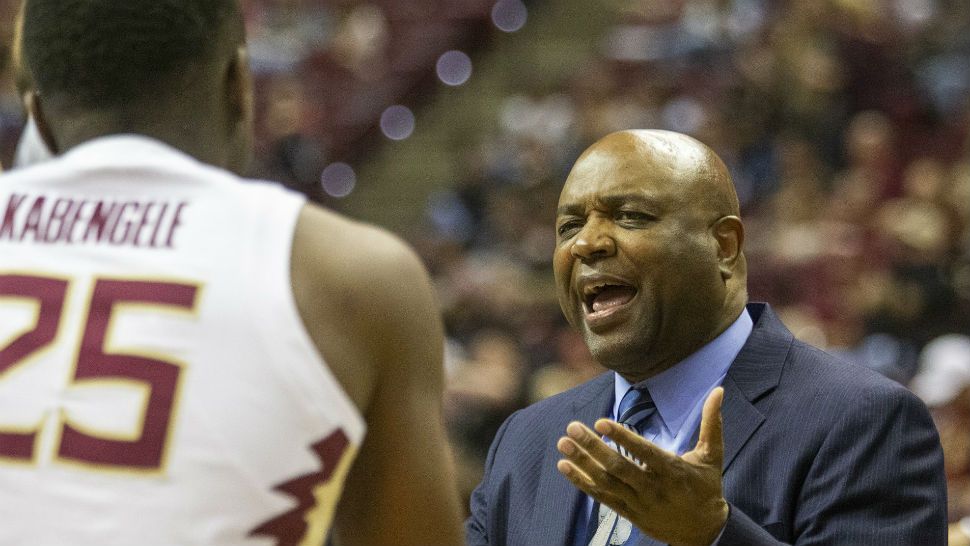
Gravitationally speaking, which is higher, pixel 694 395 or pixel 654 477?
pixel 654 477

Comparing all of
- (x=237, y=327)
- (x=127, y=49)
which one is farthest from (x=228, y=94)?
(x=237, y=327)

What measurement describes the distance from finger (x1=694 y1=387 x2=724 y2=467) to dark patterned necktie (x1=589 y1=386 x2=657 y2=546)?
36 cm

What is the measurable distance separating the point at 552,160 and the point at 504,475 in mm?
8165

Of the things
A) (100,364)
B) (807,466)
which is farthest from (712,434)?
(100,364)

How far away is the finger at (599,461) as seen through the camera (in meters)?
2.40

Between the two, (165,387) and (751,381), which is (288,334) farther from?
(751,381)

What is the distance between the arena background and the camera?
837 cm

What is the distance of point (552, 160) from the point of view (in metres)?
11.3

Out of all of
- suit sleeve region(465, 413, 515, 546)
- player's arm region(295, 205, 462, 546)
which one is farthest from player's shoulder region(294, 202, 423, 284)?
suit sleeve region(465, 413, 515, 546)

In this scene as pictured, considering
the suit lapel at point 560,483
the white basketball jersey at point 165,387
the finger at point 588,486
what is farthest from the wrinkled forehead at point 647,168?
the white basketball jersey at point 165,387

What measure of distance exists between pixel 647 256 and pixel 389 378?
107 cm

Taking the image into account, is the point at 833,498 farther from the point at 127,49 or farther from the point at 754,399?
the point at 127,49

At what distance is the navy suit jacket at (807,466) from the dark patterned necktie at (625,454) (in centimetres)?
8

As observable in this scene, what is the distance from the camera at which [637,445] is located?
239 centimetres
